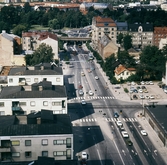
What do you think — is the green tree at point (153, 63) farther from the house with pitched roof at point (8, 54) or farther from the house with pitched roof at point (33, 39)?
the house with pitched roof at point (8, 54)

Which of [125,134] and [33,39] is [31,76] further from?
[33,39]

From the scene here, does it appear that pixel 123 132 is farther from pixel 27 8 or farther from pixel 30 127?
pixel 27 8

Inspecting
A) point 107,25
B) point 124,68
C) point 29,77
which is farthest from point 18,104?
point 107,25

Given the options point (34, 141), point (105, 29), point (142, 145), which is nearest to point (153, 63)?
point (105, 29)

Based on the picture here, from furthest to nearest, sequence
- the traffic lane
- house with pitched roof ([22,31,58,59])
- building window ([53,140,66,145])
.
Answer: house with pitched roof ([22,31,58,59])
the traffic lane
building window ([53,140,66,145])

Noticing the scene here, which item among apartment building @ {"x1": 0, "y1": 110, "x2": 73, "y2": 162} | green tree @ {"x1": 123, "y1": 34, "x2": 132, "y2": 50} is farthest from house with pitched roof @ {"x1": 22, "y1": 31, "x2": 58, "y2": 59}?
apartment building @ {"x1": 0, "y1": 110, "x2": 73, "y2": 162}

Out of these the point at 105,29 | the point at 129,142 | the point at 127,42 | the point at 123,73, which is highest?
the point at 105,29

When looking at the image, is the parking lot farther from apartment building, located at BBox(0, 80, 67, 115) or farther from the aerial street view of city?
A: apartment building, located at BBox(0, 80, 67, 115)
